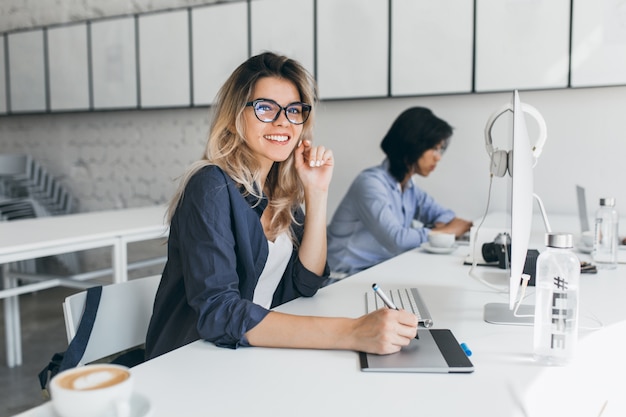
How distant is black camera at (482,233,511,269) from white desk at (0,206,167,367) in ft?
3.50

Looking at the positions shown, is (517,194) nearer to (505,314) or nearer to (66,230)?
(505,314)

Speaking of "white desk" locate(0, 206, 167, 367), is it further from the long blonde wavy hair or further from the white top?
the long blonde wavy hair

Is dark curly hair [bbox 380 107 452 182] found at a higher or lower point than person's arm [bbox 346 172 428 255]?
higher

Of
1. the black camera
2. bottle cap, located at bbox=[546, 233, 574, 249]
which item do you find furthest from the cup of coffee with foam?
bottle cap, located at bbox=[546, 233, 574, 249]

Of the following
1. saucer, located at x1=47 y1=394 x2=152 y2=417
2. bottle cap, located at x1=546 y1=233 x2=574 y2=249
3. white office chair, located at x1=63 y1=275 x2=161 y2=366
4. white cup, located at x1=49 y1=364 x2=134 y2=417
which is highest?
bottle cap, located at x1=546 y1=233 x2=574 y2=249

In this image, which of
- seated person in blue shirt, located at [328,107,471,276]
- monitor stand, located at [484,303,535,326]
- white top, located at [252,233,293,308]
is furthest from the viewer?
seated person in blue shirt, located at [328,107,471,276]

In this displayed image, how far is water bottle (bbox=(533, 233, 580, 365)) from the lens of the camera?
101 cm

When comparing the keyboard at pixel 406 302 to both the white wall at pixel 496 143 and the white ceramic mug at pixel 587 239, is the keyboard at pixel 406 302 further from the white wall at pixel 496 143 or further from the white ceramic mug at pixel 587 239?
the white wall at pixel 496 143

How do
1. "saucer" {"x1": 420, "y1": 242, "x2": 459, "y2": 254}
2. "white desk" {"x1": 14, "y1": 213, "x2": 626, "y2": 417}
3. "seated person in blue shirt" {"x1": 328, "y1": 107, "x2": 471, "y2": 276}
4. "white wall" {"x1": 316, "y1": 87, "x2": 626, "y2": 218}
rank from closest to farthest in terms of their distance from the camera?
1. "white desk" {"x1": 14, "y1": 213, "x2": 626, "y2": 417}
2. "saucer" {"x1": 420, "y1": 242, "x2": 459, "y2": 254}
3. "seated person in blue shirt" {"x1": 328, "y1": 107, "x2": 471, "y2": 276}
4. "white wall" {"x1": 316, "y1": 87, "x2": 626, "y2": 218}

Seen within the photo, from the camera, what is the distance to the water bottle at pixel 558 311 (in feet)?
3.33

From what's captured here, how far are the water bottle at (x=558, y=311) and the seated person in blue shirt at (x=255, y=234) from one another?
0.70 ft

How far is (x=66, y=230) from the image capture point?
262 centimetres

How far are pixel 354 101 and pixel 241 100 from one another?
7.34 feet

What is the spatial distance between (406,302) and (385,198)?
116 cm
